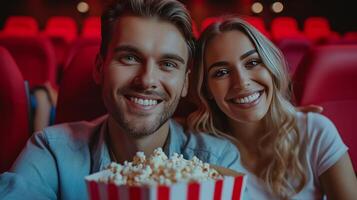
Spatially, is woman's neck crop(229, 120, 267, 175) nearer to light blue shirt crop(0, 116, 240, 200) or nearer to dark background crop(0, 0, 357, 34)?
light blue shirt crop(0, 116, 240, 200)

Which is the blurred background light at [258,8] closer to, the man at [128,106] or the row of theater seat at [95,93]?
the row of theater seat at [95,93]

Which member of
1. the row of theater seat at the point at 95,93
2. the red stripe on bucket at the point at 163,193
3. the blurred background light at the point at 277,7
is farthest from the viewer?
the blurred background light at the point at 277,7

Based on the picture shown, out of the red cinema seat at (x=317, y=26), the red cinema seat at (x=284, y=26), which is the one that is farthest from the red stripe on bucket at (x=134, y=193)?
the red cinema seat at (x=317, y=26)

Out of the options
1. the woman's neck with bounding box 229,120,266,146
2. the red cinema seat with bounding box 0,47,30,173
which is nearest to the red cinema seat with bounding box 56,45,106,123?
the red cinema seat with bounding box 0,47,30,173

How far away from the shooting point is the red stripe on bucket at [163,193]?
0.66 meters

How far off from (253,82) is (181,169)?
597 millimetres

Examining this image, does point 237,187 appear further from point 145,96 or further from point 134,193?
point 145,96

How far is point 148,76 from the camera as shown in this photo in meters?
1.03

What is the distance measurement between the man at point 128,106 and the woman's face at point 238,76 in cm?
10

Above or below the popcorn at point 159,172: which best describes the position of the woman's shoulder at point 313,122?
below

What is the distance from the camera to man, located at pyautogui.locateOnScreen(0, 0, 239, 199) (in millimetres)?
1055

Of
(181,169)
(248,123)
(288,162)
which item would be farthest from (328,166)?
(181,169)

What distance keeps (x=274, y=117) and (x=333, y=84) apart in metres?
0.27

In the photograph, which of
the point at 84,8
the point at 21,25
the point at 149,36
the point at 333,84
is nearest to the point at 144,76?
the point at 149,36
